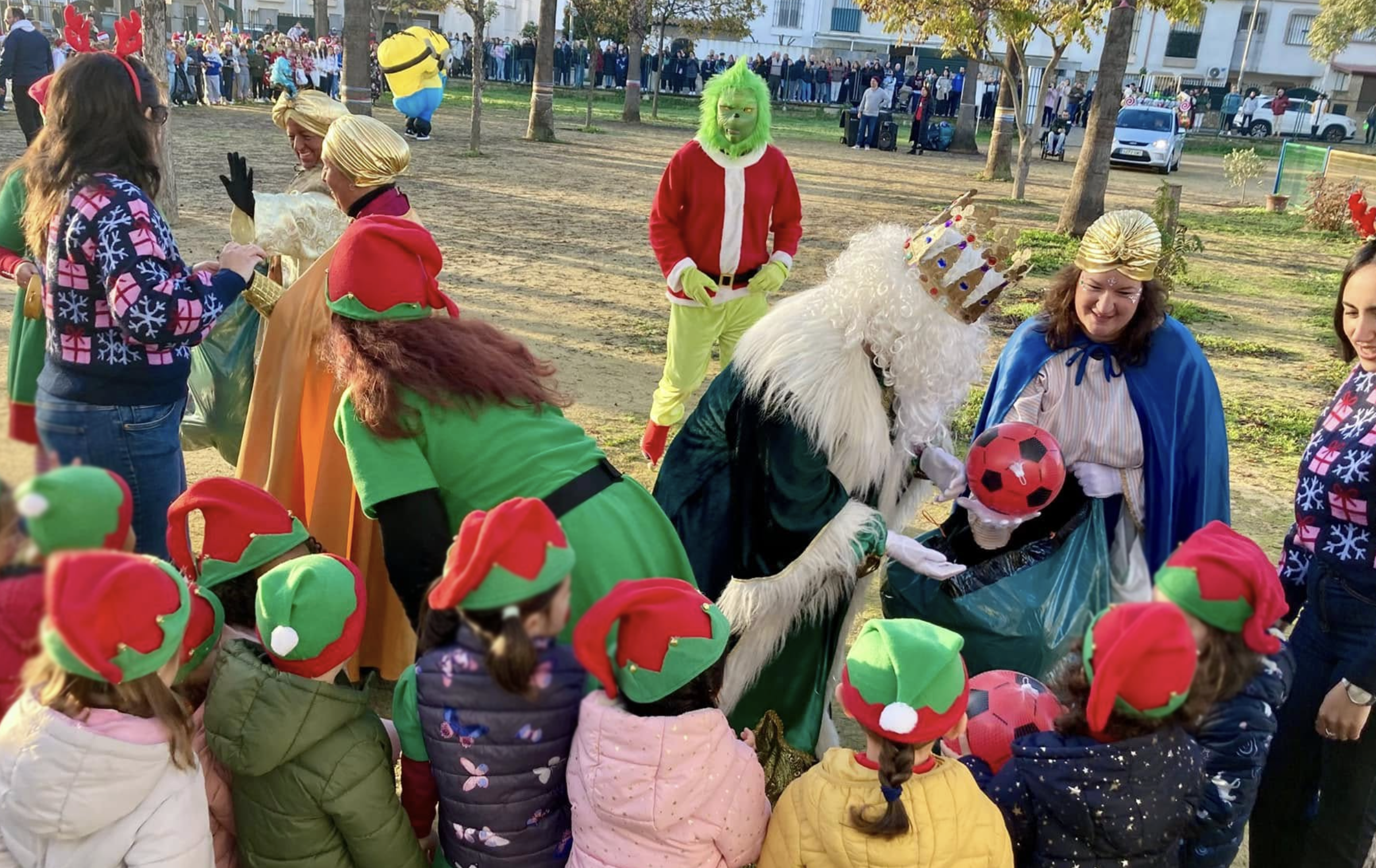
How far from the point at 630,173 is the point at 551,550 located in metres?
15.7

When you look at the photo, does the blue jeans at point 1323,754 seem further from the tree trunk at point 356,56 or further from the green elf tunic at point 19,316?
the tree trunk at point 356,56

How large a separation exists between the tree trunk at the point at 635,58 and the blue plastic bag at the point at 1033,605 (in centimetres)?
2391

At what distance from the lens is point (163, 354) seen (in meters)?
2.93

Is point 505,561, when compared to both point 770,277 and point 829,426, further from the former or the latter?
point 770,277

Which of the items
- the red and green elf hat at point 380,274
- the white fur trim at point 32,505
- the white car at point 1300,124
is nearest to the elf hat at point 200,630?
→ the red and green elf hat at point 380,274

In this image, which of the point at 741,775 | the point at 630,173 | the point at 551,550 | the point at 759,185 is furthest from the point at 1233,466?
the point at 630,173

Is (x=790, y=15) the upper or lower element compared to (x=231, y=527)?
upper

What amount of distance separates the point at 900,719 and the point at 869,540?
3.68ft

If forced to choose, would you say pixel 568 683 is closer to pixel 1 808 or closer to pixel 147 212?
pixel 1 808

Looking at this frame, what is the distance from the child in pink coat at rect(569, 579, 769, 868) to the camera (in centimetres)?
190

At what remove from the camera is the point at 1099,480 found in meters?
3.26

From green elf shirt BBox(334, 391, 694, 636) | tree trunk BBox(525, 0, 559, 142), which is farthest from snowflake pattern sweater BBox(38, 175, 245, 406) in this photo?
tree trunk BBox(525, 0, 559, 142)

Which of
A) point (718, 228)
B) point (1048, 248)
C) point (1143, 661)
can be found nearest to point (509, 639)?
point (1143, 661)

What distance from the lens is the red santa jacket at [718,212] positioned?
5.58m
